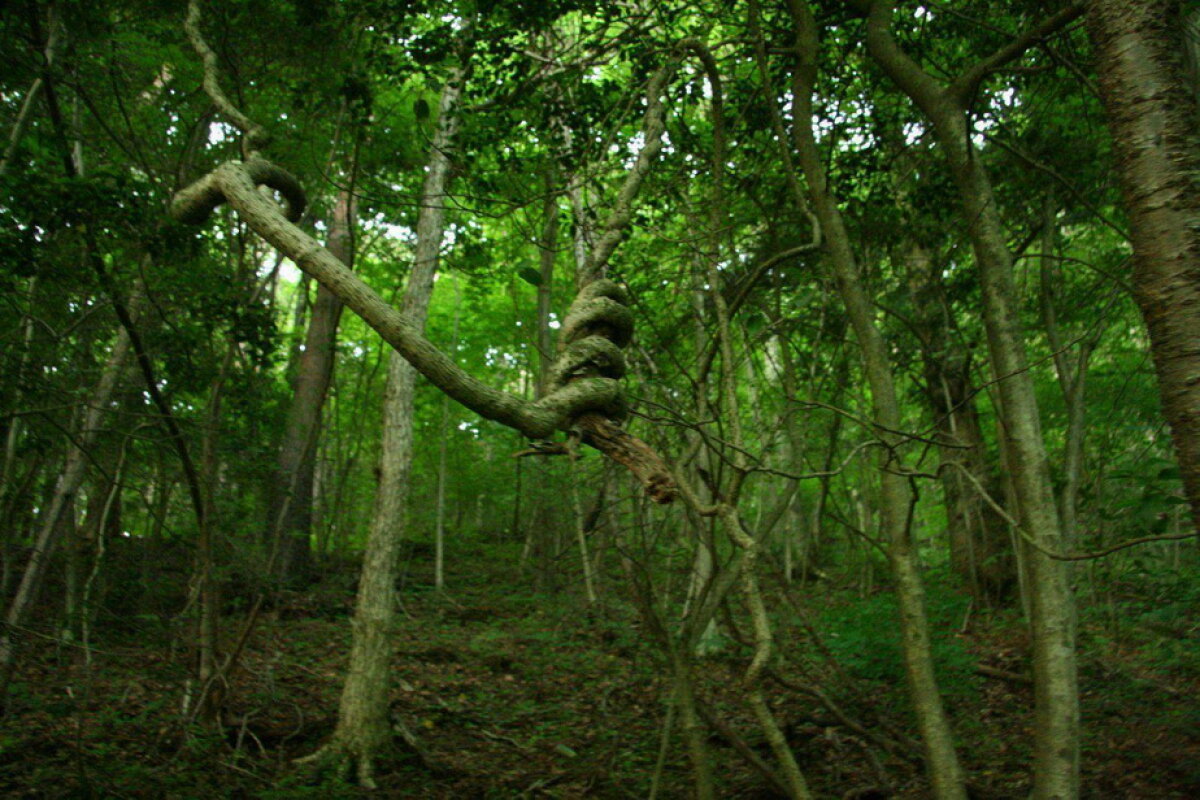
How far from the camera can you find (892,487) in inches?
138

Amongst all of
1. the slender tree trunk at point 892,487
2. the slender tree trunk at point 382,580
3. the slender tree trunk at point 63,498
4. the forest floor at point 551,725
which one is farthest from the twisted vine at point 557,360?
the slender tree trunk at point 63,498

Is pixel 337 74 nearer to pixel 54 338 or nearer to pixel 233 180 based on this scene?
pixel 54 338

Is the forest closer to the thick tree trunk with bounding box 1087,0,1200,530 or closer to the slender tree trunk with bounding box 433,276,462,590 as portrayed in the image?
the thick tree trunk with bounding box 1087,0,1200,530

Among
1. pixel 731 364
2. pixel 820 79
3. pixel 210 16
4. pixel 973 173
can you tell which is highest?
pixel 210 16

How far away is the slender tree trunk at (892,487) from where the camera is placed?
3242mm

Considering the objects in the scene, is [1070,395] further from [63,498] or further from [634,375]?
[63,498]

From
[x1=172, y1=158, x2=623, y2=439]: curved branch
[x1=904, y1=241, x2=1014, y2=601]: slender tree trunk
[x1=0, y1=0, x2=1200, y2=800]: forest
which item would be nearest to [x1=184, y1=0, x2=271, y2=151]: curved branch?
[x1=0, y1=0, x2=1200, y2=800]: forest

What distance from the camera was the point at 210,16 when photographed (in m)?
5.31

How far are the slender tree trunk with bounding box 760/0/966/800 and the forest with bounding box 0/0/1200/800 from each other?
0.02 meters

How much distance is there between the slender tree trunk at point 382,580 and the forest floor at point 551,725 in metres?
0.29

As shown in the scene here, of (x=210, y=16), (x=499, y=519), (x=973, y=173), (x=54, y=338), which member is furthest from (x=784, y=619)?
(x=499, y=519)

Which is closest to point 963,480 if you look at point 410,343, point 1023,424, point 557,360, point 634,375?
point 634,375

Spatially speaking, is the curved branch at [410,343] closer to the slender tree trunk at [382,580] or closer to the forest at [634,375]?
the forest at [634,375]

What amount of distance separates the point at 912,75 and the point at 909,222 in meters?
2.55
